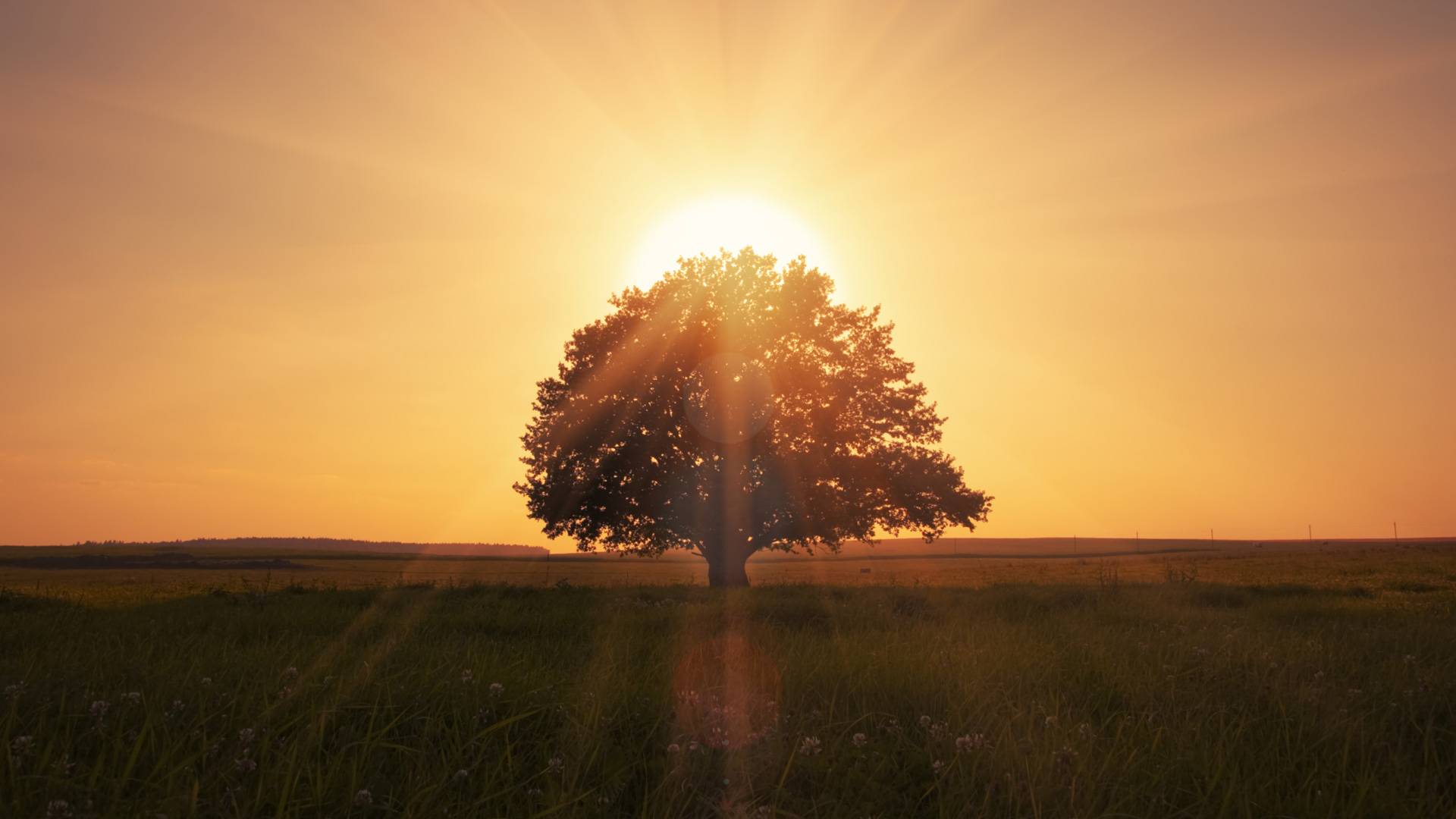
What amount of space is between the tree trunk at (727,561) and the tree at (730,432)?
0.19 ft

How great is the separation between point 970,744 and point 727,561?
28.5m

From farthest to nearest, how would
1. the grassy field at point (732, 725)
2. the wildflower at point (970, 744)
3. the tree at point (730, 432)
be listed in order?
1. the tree at point (730, 432)
2. the wildflower at point (970, 744)
3. the grassy field at point (732, 725)

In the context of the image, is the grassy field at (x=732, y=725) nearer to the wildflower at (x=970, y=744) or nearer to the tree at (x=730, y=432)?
the wildflower at (x=970, y=744)

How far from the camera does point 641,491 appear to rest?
103ft

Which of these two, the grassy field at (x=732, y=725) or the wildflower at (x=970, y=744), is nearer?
the grassy field at (x=732, y=725)

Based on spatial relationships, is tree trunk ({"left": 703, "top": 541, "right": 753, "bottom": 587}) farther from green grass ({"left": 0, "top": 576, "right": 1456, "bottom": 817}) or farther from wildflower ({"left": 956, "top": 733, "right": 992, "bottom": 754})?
wildflower ({"left": 956, "top": 733, "right": 992, "bottom": 754})

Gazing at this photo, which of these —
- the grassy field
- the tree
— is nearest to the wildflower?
the grassy field

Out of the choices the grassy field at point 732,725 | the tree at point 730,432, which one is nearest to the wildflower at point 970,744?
the grassy field at point 732,725

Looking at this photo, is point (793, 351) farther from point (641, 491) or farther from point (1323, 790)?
point (1323, 790)

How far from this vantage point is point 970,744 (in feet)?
16.2

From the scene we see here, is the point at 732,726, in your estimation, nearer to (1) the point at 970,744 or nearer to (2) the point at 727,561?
(1) the point at 970,744

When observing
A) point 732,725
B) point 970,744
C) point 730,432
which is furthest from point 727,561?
point 970,744

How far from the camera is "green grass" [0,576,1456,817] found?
4.32 metres

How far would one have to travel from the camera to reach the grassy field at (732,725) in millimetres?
4320
